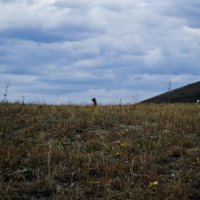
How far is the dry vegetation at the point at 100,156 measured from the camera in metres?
7.87

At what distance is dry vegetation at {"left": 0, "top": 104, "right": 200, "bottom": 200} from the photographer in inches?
310

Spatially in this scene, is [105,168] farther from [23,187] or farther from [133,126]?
[133,126]

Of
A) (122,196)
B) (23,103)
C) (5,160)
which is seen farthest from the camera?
(23,103)

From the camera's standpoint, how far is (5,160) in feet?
29.1

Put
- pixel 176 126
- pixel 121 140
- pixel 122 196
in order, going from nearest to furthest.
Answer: pixel 122 196
pixel 121 140
pixel 176 126

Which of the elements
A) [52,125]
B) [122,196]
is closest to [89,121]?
[52,125]

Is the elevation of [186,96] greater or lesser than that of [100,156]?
greater

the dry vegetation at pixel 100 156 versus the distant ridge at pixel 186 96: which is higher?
the distant ridge at pixel 186 96

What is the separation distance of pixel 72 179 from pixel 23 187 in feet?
2.61

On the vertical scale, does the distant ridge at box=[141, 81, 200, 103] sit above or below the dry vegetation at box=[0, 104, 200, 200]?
above

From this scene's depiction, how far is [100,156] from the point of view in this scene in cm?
912

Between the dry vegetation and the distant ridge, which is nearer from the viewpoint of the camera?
the dry vegetation

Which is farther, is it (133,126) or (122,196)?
(133,126)

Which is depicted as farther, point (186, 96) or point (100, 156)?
point (186, 96)
